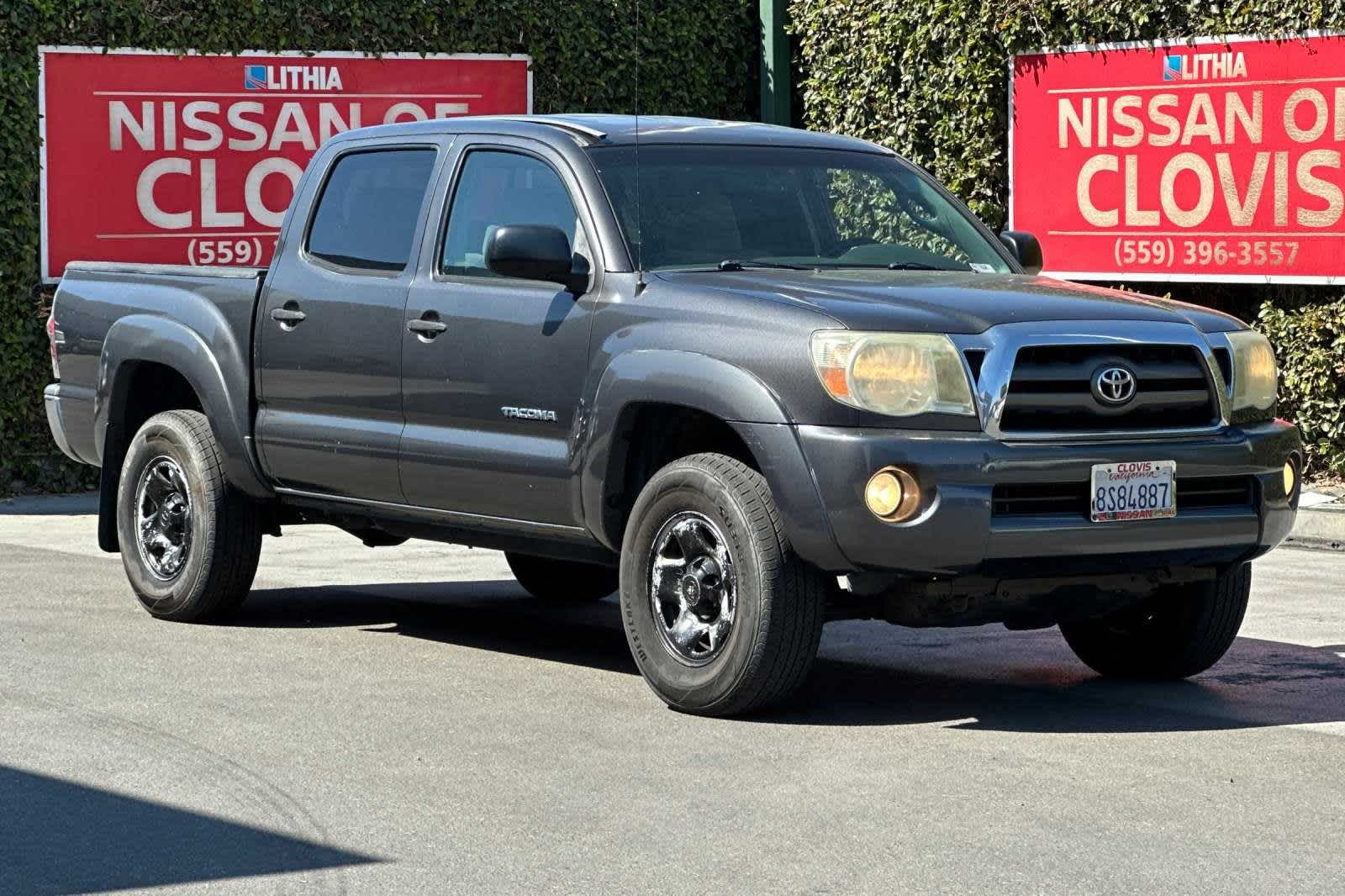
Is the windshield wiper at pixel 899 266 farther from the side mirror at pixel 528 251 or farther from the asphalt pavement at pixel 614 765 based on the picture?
the asphalt pavement at pixel 614 765

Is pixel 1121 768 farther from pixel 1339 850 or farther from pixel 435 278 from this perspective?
pixel 435 278

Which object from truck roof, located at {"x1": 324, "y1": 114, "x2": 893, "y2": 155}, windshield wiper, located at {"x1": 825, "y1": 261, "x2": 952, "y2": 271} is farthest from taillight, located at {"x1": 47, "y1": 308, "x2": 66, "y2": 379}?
windshield wiper, located at {"x1": 825, "y1": 261, "x2": 952, "y2": 271}

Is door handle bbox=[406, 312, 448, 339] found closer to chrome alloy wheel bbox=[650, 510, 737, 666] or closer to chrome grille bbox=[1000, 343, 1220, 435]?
chrome alloy wheel bbox=[650, 510, 737, 666]

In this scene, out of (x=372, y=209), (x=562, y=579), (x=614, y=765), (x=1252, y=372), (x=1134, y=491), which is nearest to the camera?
(x=614, y=765)

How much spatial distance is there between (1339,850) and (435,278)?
405 cm

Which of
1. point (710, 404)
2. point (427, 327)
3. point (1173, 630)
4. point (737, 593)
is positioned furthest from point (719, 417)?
point (1173, 630)

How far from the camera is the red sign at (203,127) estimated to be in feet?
50.6

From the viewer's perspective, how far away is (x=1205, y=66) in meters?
14.3

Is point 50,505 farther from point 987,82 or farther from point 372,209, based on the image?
point 987,82

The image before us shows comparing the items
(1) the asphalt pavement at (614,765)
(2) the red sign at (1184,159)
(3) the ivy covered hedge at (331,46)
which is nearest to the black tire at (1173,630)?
(1) the asphalt pavement at (614,765)

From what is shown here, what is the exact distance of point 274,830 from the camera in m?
5.94

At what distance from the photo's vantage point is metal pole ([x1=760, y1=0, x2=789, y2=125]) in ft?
57.3

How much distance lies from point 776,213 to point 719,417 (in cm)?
125

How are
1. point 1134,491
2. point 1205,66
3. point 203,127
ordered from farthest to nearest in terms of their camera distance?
point 203,127, point 1205,66, point 1134,491
